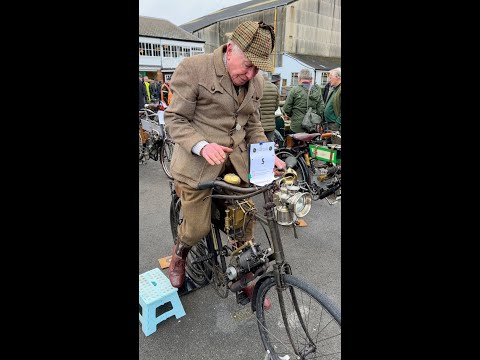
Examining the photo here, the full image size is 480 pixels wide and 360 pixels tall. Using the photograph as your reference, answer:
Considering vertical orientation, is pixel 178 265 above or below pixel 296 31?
below

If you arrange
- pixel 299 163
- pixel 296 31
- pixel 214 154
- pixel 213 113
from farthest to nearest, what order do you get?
pixel 296 31 → pixel 299 163 → pixel 213 113 → pixel 214 154

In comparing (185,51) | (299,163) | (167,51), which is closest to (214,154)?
(299,163)

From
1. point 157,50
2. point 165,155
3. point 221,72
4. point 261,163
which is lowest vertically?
point 165,155

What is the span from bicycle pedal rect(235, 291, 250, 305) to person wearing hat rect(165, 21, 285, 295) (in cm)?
44

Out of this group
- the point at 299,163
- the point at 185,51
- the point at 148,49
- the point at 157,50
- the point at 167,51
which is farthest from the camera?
the point at 185,51

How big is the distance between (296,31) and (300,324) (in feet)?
129

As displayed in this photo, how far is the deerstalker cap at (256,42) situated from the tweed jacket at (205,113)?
9.4 inches

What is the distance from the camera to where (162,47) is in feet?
107

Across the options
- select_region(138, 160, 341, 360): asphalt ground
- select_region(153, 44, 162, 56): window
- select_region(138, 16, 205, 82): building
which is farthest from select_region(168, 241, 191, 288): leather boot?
select_region(153, 44, 162, 56): window

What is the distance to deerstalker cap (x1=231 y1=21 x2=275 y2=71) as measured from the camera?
1.64 metres

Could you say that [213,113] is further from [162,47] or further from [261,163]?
[162,47]

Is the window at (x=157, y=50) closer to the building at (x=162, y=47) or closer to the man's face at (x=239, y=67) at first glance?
the building at (x=162, y=47)

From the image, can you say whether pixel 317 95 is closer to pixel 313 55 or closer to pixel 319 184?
pixel 319 184
